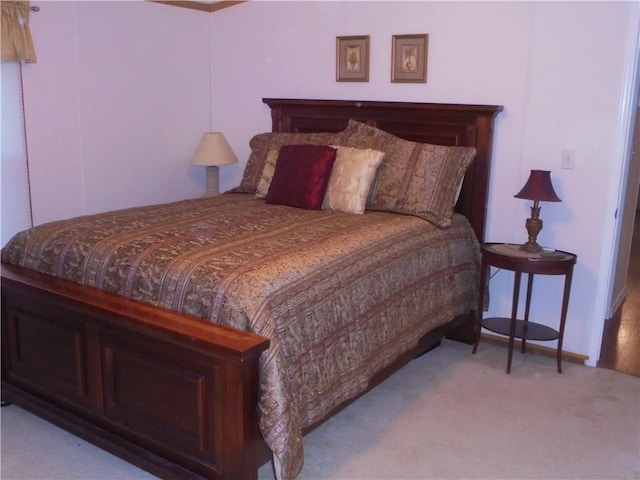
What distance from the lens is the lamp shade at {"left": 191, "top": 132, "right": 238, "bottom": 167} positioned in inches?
168

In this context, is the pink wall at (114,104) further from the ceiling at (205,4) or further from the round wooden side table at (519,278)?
the round wooden side table at (519,278)

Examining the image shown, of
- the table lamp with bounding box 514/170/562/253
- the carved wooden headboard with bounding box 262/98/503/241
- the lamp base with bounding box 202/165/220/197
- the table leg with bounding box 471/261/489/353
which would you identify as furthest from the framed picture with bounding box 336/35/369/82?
the table leg with bounding box 471/261/489/353

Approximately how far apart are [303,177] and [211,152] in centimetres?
116

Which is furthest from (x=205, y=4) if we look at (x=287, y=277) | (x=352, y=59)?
(x=287, y=277)

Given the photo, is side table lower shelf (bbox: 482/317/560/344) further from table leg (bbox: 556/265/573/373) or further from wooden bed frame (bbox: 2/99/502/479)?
wooden bed frame (bbox: 2/99/502/479)

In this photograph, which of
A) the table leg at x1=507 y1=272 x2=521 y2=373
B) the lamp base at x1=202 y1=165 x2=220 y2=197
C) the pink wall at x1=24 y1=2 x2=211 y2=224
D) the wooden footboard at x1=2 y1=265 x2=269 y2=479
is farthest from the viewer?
the lamp base at x1=202 y1=165 x2=220 y2=197

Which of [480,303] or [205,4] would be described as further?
[205,4]

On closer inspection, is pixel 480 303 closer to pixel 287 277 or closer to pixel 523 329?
pixel 523 329

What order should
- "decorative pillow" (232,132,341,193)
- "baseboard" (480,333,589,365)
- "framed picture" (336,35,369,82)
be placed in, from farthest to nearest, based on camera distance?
"framed picture" (336,35,369,82) → "decorative pillow" (232,132,341,193) → "baseboard" (480,333,589,365)

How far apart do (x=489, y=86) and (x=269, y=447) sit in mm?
2419

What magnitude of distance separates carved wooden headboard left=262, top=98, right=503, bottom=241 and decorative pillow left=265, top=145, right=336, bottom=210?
0.56m

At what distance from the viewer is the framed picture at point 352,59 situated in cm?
→ 389

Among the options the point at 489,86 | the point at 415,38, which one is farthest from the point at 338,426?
the point at 415,38

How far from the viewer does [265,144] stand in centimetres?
391
